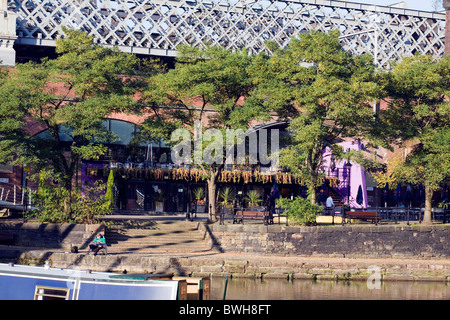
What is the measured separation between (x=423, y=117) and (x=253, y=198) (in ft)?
42.9

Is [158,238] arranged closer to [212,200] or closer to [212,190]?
[212,200]

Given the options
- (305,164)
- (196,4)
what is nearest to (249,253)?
(305,164)

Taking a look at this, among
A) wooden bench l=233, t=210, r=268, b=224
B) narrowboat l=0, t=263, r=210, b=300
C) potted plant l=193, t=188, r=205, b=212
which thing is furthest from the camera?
potted plant l=193, t=188, r=205, b=212

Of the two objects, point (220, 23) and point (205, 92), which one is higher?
point (220, 23)

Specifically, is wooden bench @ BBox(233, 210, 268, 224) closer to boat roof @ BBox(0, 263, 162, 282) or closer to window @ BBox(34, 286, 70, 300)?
boat roof @ BBox(0, 263, 162, 282)

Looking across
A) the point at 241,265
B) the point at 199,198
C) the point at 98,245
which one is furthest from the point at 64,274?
the point at 199,198

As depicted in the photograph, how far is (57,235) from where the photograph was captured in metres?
31.2

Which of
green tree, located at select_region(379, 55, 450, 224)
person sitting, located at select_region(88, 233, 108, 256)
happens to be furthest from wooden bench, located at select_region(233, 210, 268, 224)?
green tree, located at select_region(379, 55, 450, 224)

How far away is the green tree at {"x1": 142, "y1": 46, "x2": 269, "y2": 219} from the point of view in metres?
33.6

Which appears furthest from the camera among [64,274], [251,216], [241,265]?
[251,216]

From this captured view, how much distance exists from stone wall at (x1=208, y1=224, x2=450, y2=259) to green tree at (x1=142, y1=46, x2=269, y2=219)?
10.6ft

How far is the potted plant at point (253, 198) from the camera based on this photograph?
45428 mm

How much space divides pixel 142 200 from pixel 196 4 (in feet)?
53.5
